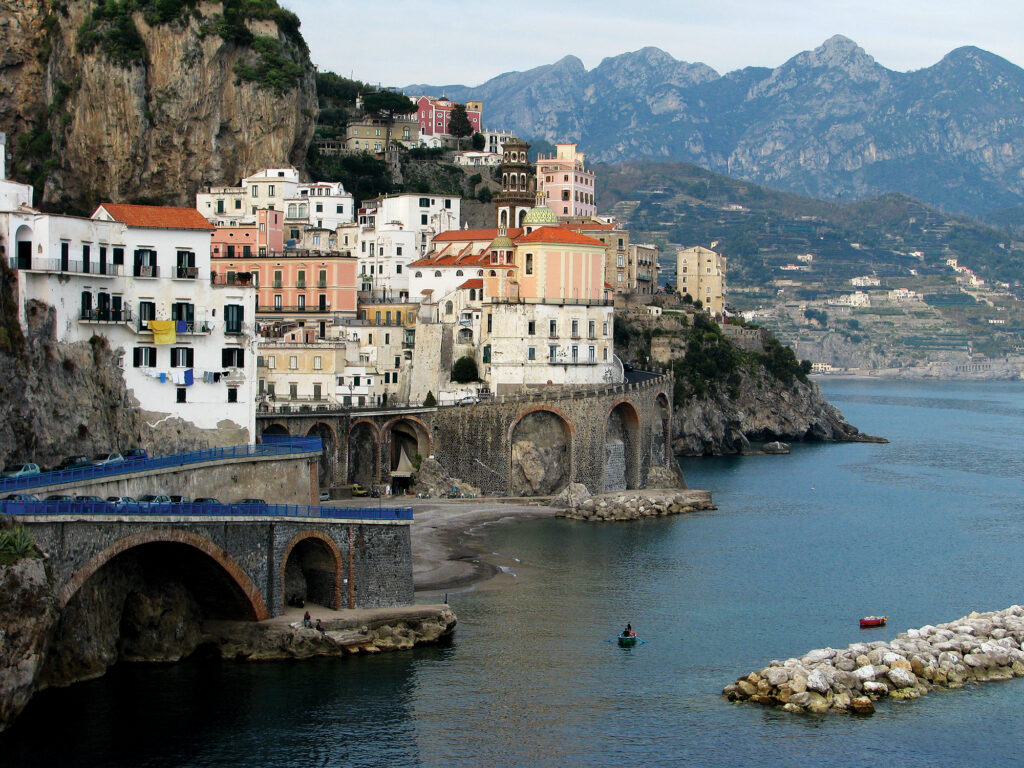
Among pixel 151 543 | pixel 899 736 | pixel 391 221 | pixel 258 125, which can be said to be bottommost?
pixel 899 736

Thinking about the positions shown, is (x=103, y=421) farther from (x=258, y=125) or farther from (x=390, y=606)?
(x=258, y=125)

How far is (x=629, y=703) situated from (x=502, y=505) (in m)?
42.4

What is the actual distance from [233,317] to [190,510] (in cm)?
1913

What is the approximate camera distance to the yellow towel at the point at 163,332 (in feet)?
219

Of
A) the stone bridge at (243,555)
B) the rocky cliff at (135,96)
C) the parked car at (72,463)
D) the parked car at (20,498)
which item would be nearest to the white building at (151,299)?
the parked car at (72,463)

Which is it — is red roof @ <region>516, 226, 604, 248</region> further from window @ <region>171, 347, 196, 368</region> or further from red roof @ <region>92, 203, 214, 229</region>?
window @ <region>171, 347, 196, 368</region>

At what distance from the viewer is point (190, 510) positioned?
53062 mm

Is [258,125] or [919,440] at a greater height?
[258,125]

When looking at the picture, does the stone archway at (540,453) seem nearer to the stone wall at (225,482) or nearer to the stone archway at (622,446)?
the stone archway at (622,446)

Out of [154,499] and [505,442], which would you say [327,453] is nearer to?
[505,442]

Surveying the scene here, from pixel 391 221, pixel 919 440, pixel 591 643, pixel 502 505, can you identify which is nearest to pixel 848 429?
pixel 919 440

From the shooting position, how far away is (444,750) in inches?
1857

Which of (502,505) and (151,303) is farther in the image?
(502,505)

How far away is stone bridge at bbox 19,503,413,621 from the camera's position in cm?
4769
